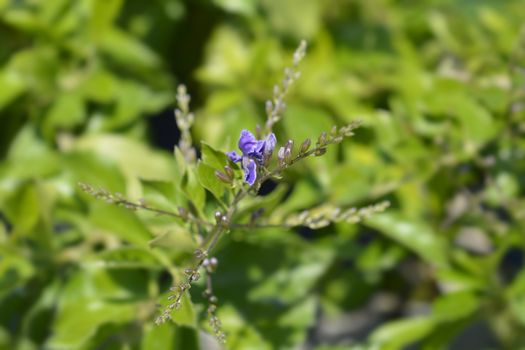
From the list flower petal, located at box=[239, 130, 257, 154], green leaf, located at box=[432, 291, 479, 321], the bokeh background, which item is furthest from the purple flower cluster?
green leaf, located at box=[432, 291, 479, 321]

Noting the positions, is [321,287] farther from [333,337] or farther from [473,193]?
[473,193]

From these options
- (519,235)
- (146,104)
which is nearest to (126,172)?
(146,104)

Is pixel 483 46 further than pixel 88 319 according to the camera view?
Yes

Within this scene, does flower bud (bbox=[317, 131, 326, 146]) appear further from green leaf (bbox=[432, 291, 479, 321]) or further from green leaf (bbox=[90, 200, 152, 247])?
green leaf (bbox=[432, 291, 479, 321])

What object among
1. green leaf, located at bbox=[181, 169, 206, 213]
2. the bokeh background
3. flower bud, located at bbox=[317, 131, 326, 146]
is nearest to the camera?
flower bud, located at bbox=[317, 131, 326, 146]

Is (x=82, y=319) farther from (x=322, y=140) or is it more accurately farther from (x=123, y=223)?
(x=322, y=140)

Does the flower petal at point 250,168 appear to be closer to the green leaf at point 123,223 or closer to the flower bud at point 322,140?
the flower bud at point 322,140

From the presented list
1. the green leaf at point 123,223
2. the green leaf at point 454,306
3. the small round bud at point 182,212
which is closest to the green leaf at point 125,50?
the green leaf at point 123,223

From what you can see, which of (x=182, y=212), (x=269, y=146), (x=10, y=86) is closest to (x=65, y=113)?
(x=10, y=86)
